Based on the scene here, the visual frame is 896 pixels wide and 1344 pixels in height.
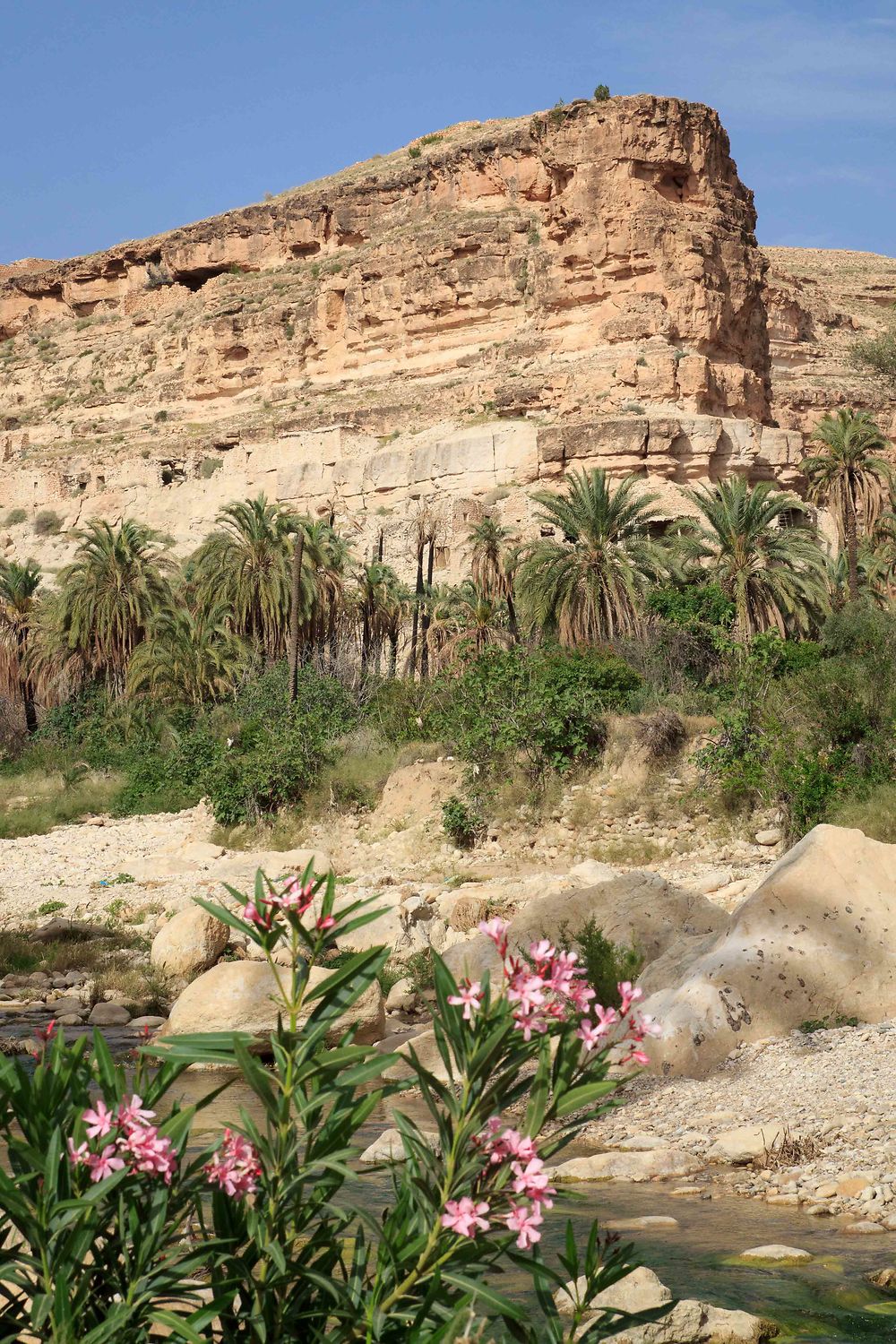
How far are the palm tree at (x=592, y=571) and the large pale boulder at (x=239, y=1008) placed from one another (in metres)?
15.5

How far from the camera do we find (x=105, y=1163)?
2328 millimetres

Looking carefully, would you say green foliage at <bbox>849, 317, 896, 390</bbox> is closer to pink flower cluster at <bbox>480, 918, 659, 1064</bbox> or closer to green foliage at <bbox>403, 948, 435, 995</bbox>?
green foliage at <bbox>403, 948, 435, 995</bbox>

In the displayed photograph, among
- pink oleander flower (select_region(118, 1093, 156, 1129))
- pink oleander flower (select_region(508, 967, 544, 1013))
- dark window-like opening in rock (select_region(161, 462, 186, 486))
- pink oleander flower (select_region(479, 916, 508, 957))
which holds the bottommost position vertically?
pink oleander flower (select_region(118, 1093, 156, 1129))

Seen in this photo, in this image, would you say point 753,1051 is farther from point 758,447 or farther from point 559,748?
point 758,447

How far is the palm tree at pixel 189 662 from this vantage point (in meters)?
30.6

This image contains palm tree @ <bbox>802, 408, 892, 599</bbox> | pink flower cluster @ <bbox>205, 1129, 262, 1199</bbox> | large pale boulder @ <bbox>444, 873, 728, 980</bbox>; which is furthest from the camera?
palm tree @ <bbox>802, 408, 892, 599</bbox>

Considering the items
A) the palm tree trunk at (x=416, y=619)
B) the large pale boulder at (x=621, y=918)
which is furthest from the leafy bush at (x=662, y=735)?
the large pale boulder at (x=621, y=918)

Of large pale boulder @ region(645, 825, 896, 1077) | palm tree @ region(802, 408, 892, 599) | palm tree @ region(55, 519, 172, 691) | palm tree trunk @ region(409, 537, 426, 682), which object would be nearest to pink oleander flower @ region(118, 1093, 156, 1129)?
large pale boulder @ region(645, 825, 896, 1077)

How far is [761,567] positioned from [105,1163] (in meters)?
25.5

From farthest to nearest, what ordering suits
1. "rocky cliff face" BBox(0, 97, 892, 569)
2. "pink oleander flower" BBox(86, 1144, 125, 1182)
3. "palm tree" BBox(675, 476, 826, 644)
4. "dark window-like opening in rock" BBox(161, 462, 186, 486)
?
1. "dark window-like opening in rock" BBox(161, 462, 186, 486)
2. "rocky cliff face" BBox(0, 97, 892, 569)
3. "palm tree" BBox(675, 476, 826, 644)
4. "pink oleander flower" BBox(86, 1144, 125, 1182)

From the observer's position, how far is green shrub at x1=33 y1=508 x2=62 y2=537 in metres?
51.4

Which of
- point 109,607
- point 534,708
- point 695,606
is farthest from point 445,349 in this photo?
point 534,708

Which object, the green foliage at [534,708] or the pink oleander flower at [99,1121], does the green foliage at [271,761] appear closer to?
the green foliage at [534,708]

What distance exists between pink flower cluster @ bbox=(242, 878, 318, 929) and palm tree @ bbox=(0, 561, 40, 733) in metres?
32.5
